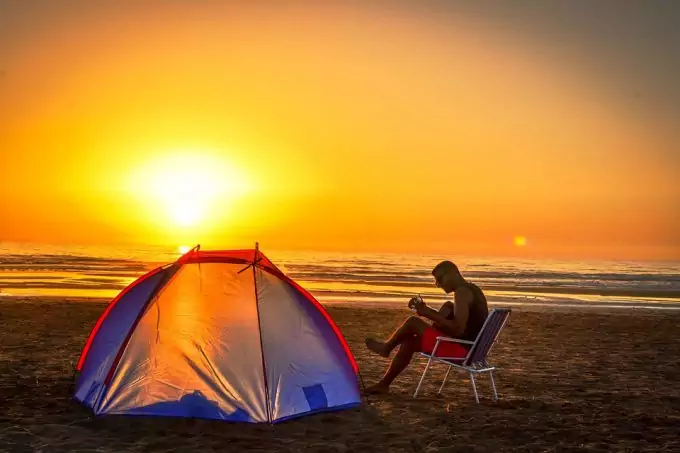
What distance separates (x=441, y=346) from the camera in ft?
29.6

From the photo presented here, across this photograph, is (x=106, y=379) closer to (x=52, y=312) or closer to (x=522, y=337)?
(x=522, y=337)

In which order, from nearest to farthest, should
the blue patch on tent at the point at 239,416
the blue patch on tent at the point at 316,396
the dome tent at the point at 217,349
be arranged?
the blue patch on tent at the point at 239,416
the dome tent at the point at 217,349
the blue patch on tent at the point at 316,396

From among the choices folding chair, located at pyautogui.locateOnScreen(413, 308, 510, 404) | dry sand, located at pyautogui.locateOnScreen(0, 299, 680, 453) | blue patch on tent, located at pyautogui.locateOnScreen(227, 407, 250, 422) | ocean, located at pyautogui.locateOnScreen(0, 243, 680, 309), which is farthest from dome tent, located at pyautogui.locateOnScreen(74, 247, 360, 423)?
ocean, located at pyautogui.locateOnScreen(0, 243, 680, 309)

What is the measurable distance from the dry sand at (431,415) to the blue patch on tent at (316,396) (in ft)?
0.45

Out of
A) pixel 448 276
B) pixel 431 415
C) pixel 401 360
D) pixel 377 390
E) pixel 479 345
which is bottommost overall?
pixel 431 415

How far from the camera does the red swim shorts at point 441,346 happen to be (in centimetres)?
897

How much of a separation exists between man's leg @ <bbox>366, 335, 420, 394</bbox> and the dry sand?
24 cm

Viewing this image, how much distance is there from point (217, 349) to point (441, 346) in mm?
2703

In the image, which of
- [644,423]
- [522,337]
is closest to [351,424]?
[644,423]

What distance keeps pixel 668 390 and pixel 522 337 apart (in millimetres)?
6081

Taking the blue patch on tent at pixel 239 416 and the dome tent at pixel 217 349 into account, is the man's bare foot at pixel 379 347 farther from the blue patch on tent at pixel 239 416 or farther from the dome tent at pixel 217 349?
the blue patch on tent at pixel 239 416

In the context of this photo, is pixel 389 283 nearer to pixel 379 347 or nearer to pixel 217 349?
pixel 379 347

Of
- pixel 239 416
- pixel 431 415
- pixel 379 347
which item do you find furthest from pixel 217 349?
pixel 431 415

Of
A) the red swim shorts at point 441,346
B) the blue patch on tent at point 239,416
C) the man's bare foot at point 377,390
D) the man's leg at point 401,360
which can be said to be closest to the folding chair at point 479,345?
the red swim shorts at point 441,346
